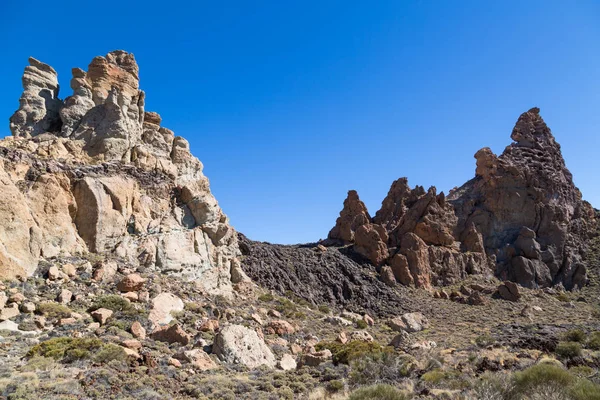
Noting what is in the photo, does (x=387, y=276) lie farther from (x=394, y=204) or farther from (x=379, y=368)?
(x=379, y=368)

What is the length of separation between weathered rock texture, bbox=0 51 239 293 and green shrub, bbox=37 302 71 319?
3358 mm

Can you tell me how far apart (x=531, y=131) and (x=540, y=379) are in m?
81.4

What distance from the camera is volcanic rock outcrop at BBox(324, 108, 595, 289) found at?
57734 mm

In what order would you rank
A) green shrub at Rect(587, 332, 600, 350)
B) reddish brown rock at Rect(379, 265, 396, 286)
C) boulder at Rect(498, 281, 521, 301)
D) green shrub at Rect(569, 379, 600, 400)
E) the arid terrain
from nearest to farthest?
green shrub at Rect(569, 379, 600, 400), the arid terrain, green shrub at Rect(587, 332, 600, 350), boulder at Rect(498, 281, 521, 301), reddish brown rock at Rect(379, 265, 396, 286)

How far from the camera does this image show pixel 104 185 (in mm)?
28219

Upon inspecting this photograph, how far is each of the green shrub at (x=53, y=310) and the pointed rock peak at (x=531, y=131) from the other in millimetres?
83525

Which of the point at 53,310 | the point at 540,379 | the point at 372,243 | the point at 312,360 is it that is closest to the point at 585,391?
the point at 540,379

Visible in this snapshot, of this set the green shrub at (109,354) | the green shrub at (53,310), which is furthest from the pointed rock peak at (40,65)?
the green shrub at (109,354)

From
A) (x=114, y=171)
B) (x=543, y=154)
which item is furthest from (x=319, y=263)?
→ (x=543, y=154)

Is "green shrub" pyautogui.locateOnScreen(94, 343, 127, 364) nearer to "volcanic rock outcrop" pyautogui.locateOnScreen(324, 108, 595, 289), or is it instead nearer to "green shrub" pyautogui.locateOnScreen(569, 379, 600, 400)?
"green shrub" pyautogui.locateOnScreen(569, 379, 600, 400)

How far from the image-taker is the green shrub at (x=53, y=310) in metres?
18.7

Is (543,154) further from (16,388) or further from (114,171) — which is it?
(16,388)

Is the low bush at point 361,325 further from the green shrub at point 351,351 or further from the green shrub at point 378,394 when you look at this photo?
the green shrub at point 378,394

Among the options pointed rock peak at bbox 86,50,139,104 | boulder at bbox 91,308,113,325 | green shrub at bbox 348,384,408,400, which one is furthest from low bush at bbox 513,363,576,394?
pointed rock peak at bbox 86,50,139,104
